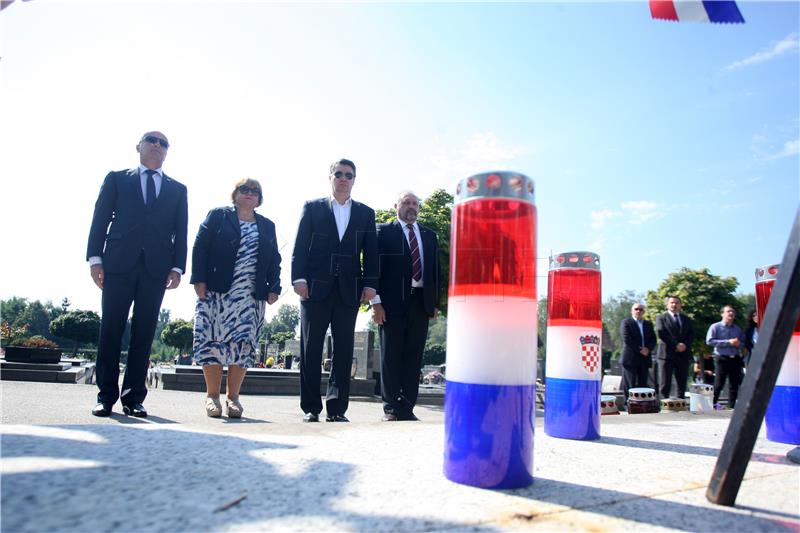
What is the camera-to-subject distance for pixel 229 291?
484 centimetres

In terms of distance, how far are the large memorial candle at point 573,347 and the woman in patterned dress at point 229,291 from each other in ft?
9.10

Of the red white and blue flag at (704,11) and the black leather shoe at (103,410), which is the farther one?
the black leather shoe at (103,410)

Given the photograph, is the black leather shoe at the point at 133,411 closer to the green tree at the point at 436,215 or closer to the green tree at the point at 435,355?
the green tree at the point at 436,215

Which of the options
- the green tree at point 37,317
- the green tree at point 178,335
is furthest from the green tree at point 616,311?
the green tree at point 37,317

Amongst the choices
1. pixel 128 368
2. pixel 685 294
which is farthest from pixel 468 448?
pixel 685 294

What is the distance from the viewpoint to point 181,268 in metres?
4.75

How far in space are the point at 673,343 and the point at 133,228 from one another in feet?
33.0

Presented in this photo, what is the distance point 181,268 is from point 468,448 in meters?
3.66

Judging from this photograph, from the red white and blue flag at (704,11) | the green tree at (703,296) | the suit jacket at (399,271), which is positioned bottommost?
the suit jacket at (399,271)

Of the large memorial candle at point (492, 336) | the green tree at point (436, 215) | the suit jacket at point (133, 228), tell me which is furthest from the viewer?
the green tree at point (436, 215)

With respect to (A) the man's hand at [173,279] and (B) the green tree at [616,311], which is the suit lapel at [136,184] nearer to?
(A) the man's hand at [173,279]

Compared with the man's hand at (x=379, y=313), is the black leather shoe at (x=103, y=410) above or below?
below

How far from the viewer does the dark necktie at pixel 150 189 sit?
4.58m

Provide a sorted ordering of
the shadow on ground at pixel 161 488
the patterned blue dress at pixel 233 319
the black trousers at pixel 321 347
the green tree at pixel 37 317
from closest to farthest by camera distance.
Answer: the shadow on ground at pixel 161 488 < the black trousers at pixel 321 347 < the patterned blue dress at pixel 233 319 < the green tree at pixel 37 317
